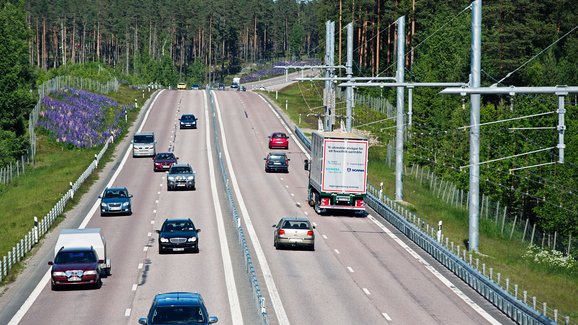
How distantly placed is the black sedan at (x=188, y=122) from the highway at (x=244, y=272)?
2936 cm

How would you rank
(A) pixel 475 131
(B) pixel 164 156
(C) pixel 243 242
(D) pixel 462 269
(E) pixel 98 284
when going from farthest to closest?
(B) pixel 164 156
(A) pixel 475 131
(C) pixel 243 242
(D) pixel 462 269
(E) pixel 98 284

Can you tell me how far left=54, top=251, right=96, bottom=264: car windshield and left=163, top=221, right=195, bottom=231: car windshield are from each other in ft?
29.1

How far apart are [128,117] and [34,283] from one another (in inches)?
2958

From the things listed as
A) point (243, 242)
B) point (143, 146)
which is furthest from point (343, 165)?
point (143, 146)

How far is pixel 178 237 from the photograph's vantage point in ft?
152

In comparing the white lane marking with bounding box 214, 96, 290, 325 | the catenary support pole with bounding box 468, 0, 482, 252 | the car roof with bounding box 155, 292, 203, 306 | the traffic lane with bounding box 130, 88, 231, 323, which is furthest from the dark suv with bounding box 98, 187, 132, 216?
the car roof with bounding box 155, 292, 203, 306

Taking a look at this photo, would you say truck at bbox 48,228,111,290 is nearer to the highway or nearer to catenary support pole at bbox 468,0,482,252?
the highway

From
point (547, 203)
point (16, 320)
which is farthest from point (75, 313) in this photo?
point (547, 203)

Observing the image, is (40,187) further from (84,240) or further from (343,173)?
(84,240)

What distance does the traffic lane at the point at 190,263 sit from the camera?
120ft

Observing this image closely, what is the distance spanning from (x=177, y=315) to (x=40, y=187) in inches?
1939

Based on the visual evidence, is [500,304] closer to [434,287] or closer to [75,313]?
[434,287]

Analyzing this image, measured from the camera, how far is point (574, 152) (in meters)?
68.3

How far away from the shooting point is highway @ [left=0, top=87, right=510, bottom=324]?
3484 centimetres
